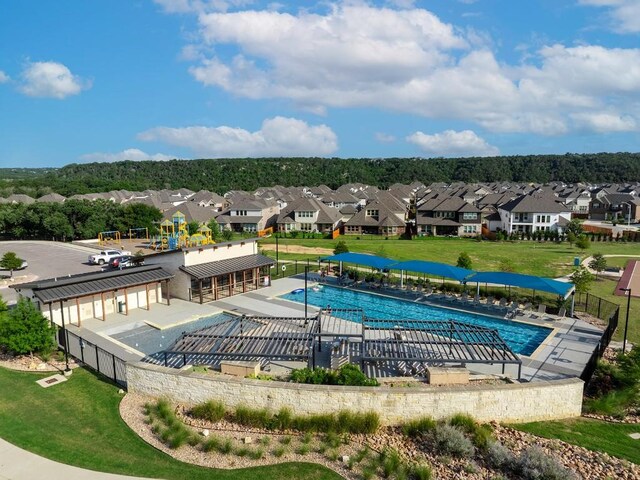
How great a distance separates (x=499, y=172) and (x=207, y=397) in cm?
17740

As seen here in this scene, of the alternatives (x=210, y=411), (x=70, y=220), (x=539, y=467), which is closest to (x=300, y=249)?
(x=70, y=220)

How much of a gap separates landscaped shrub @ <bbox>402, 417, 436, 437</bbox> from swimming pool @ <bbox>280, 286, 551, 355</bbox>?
29.7ft

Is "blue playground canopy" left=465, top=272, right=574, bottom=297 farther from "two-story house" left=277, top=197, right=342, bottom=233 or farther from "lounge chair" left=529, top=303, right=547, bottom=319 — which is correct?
"two-story house" left=277, top=197, right=342, bottom=233

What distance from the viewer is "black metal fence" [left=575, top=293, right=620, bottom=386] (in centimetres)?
1683

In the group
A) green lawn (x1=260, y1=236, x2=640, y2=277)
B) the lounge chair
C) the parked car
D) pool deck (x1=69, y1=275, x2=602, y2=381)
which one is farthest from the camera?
green lawn (x1=260, y1=236, x2=640, y2=277)

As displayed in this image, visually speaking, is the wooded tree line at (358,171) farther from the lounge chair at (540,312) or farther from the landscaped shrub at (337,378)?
the landscaped shrub at (337,378)

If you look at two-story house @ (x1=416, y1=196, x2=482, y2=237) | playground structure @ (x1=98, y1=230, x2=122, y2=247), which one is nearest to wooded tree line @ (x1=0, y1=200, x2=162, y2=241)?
playground structure @ (x1=98, y1=230, x2=122, y2=247)

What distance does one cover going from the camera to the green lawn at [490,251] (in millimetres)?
42500

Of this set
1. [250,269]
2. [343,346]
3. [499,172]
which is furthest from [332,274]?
[499,172]

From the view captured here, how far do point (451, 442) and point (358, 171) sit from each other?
544 feet

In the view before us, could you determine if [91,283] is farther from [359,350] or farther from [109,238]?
[109,238]

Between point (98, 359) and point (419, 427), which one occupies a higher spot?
point (98, 359)

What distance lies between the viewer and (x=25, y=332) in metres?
18.1

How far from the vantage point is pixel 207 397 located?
14.4 m
